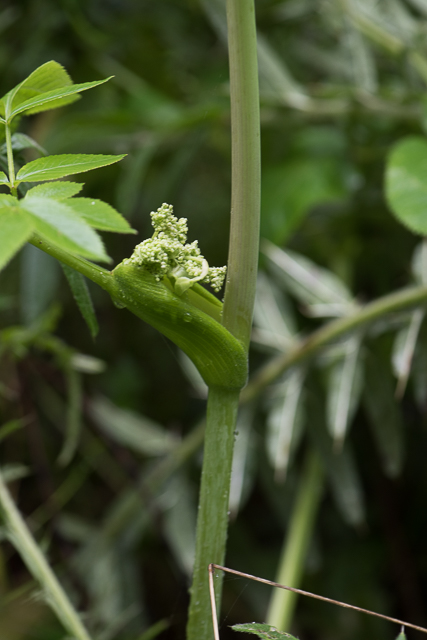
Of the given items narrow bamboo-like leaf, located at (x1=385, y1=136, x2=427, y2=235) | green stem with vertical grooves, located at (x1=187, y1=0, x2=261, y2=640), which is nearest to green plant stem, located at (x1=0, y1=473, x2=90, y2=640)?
green stem with vertical grooves, located at (x1=187, y1=0, x2=261, y2=640)

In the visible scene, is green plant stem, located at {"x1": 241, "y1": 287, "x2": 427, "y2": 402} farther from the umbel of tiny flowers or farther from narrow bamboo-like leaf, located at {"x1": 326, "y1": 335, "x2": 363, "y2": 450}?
the umbel of tiny flowers

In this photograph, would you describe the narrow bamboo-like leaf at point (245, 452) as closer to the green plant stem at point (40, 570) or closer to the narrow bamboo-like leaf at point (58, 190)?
the green plant stem at point (40, 570)

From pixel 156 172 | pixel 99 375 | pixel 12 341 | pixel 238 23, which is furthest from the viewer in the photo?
pixel 156 172

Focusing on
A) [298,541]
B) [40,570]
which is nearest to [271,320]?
[298,541]

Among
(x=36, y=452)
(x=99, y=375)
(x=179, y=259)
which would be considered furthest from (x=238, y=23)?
(x=99, y=375)

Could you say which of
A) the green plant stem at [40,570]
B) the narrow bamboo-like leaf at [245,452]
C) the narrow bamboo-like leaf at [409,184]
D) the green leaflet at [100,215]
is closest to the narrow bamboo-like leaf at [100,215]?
the green leaflet at [100,215]

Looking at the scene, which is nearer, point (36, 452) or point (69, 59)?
point (36, 452)

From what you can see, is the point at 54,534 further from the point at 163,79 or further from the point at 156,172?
the point at 163,79
